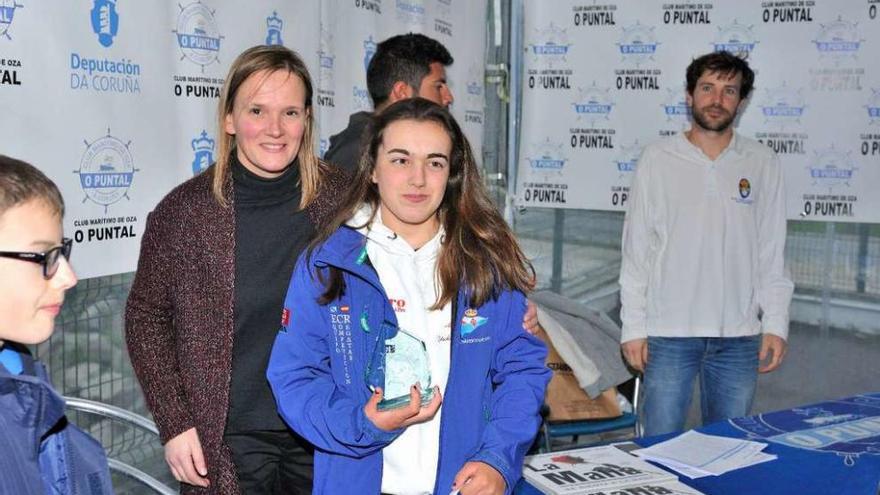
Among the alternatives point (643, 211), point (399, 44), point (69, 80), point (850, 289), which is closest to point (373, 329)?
point (69, 80)

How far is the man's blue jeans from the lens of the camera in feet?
12.1

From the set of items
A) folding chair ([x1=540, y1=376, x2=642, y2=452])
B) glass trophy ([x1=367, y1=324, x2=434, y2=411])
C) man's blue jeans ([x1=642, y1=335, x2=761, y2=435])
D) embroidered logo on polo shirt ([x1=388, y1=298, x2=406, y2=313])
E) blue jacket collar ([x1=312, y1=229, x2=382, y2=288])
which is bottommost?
folding chair ([x1=540, y1=376, x2=642, y2=452])

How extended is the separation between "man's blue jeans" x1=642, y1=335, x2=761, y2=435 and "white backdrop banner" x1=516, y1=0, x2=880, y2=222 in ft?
5.17

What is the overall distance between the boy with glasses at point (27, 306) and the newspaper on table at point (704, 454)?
1.63 m

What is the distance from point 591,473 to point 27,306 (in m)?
1.53

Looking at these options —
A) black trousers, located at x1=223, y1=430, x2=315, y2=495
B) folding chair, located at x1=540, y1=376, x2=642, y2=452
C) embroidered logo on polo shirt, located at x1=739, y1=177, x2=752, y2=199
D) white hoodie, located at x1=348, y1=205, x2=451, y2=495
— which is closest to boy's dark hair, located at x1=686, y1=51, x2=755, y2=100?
embroidered logo on polo shirt, located at x1=739, y1=177, x2=752, y2=199

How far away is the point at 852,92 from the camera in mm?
4922

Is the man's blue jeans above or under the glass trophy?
under

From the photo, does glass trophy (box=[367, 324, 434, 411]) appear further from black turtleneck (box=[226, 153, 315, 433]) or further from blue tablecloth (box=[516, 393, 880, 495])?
blue tablecloth (box=[516, 393, 880, 495])

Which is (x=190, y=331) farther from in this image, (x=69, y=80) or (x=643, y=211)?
(x=643, y=211)

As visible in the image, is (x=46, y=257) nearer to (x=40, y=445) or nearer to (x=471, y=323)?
(x=40, y=445)

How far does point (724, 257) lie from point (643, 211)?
0.38 meters

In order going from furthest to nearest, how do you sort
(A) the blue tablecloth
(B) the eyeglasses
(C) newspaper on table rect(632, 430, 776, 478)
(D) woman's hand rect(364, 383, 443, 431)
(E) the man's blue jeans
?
1. (E) the man's blue jeans
2. (C) newspaper on table rect(632, 430, 776, 478)
3. (A) the blue tablecloth
4. (D) woman's hand rect(364, 383, 443, 431)
5. (B) the eyeglasses

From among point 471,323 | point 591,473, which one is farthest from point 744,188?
point 471,323
